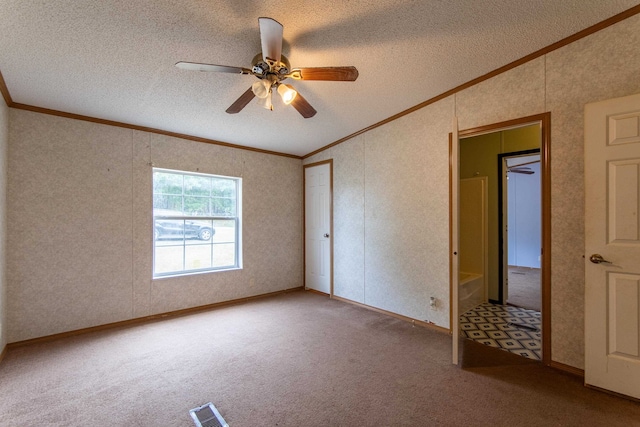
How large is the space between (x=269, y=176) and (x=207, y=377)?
123 inches

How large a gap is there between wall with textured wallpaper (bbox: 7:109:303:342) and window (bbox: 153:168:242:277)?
15 centimetres

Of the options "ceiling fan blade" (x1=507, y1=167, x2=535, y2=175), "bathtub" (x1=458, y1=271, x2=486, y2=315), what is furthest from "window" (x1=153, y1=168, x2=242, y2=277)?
"ceiling fan blade" (x1=507, y1=167, x2=535, y2=175)

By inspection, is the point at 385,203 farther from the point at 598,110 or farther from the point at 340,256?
the point at 598,110

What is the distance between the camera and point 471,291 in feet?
13.4

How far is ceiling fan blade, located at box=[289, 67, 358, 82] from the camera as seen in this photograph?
1951mm

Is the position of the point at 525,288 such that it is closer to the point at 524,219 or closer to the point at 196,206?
the point at 524,219

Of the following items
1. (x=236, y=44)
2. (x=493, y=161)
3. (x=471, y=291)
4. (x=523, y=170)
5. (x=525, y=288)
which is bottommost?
(x=525, y=288)

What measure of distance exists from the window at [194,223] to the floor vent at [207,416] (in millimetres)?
2269

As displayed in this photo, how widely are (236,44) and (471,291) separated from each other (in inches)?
162

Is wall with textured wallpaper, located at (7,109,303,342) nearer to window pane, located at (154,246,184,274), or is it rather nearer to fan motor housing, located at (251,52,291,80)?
window pane, located at (154,246,184,274)

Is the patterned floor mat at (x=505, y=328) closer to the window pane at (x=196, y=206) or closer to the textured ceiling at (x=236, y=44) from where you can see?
the textured ceiling at (x=236, y=44)

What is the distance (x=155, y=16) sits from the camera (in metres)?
1.84

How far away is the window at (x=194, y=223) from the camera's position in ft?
12.3

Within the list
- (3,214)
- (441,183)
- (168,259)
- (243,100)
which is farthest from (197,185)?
(441,183)
